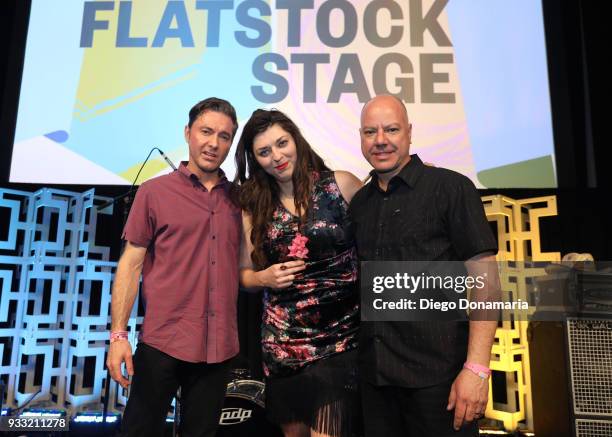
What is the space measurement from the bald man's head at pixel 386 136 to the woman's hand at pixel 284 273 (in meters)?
0.41

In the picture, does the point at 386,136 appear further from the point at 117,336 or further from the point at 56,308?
the point at 56,308

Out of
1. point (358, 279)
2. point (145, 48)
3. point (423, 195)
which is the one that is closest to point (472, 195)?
Answer: point (423, 195)

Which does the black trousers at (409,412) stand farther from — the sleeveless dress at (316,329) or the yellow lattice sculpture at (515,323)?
the yellow lattice sculpture at (515,323)

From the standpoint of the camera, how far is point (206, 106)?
1.69 metres

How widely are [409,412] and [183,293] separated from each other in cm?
82

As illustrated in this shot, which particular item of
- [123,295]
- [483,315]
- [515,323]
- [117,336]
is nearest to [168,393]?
[117,336]

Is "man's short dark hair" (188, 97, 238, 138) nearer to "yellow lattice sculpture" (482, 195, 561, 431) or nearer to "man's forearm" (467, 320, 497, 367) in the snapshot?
"man's forearm" (467, 320, 497, 367)

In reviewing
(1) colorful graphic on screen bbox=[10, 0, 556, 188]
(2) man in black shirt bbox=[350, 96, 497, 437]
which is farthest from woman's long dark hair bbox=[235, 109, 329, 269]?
(1) colorful graphic on screen bbox=[10, 0, 556, 188]

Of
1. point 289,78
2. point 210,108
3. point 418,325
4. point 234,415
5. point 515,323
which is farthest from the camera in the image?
point 289,78

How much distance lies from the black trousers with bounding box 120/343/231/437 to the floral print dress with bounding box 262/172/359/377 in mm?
212

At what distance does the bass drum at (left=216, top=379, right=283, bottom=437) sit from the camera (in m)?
2.32

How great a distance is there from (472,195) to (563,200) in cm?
223

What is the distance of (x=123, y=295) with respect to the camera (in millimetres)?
1539

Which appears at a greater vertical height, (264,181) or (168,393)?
(264,181)
